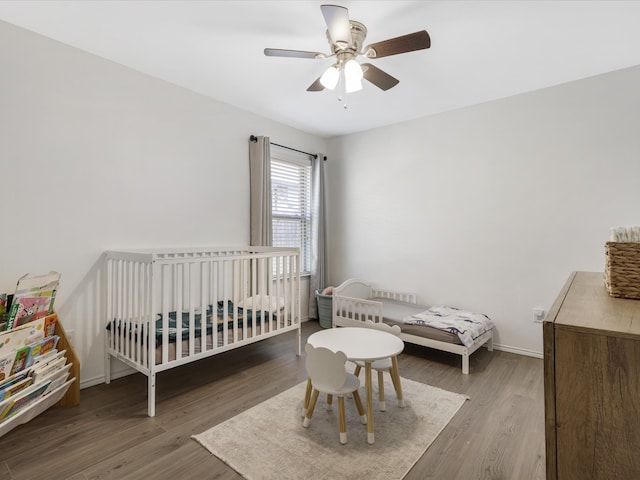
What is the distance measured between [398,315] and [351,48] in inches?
95.7

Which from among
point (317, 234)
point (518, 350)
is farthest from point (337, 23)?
point (518, 350)

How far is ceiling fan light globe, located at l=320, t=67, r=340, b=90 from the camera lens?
207cm

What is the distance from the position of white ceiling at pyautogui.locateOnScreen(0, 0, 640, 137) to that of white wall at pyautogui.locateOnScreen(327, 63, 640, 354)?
350 mm

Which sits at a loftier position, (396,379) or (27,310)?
(27,310)

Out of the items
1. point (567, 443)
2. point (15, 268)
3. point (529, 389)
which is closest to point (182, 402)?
point (15, 268)

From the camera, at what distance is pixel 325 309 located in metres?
4.03

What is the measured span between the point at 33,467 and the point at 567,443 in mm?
2255

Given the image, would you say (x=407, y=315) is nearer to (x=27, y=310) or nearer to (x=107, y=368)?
(x=107, y=368)

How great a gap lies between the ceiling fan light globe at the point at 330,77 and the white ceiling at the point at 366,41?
1.00ft

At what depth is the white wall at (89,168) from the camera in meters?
2.14

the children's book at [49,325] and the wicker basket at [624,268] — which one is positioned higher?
the wicker basket at [624,268]

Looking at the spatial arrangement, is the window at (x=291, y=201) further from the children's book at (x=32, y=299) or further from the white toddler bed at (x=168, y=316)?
the children's book at (x=32, y=299)

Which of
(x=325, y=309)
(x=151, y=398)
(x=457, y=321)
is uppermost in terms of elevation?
(x=457, y=321)

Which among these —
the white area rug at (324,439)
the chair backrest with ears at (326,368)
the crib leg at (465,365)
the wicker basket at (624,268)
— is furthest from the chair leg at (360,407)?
the wicker basket at (624,268)
